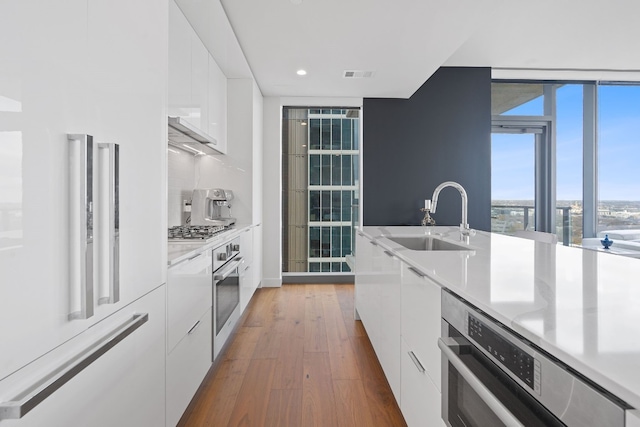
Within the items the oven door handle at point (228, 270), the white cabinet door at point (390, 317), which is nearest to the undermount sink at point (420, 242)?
the white cabinet door at point (390, 317)

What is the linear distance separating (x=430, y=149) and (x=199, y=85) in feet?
9.85

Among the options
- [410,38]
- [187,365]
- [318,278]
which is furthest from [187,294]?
[318,278]

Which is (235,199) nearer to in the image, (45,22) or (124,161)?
(124,161)

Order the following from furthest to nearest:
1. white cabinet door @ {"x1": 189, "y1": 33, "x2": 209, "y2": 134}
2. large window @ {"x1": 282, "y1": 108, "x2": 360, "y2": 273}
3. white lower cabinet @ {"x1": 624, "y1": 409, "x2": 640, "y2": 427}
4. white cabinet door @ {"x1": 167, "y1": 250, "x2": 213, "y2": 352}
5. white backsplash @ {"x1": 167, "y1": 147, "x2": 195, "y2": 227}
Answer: large window @ {"x1": 282, "y1": 108, "x2": 360, "y2": 273}
white backsplash @ {"x1": 167, "y1": 147, "x2": 195, "y2": 227}
white cabinet door @ {"x1": 189, "y1": 33, "x2": 209, "y2": 134}
white cabinet door @ {"x1": 167, "y1": 250, "x2": 213, "y2": 352}
white lower cabinet @ {"x1": 624, "y1": 409, "x2": 640, "y2": 427}

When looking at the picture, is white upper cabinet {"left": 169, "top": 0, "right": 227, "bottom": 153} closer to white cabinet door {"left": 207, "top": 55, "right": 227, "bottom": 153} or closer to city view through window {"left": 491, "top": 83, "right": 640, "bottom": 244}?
white cabinet door {"left": 207, "top": 55, "right": 227, "bottom": 153}

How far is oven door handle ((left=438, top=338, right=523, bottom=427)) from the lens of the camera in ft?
2.15

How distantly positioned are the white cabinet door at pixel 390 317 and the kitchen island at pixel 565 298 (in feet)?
0.47

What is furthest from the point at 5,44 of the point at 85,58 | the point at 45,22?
the point at 85,58

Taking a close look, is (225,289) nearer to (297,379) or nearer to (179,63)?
(297,379)

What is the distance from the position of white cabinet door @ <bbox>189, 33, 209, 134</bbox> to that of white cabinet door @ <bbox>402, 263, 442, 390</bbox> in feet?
6.33

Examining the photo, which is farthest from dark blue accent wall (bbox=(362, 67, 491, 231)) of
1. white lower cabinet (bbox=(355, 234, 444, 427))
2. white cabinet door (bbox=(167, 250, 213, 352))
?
white cabinet door (bbox=(167, 250, 213, 352))

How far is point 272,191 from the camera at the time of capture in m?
4.46

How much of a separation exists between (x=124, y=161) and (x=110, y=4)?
0.44 meters

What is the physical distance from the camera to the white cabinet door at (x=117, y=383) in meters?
0.77
